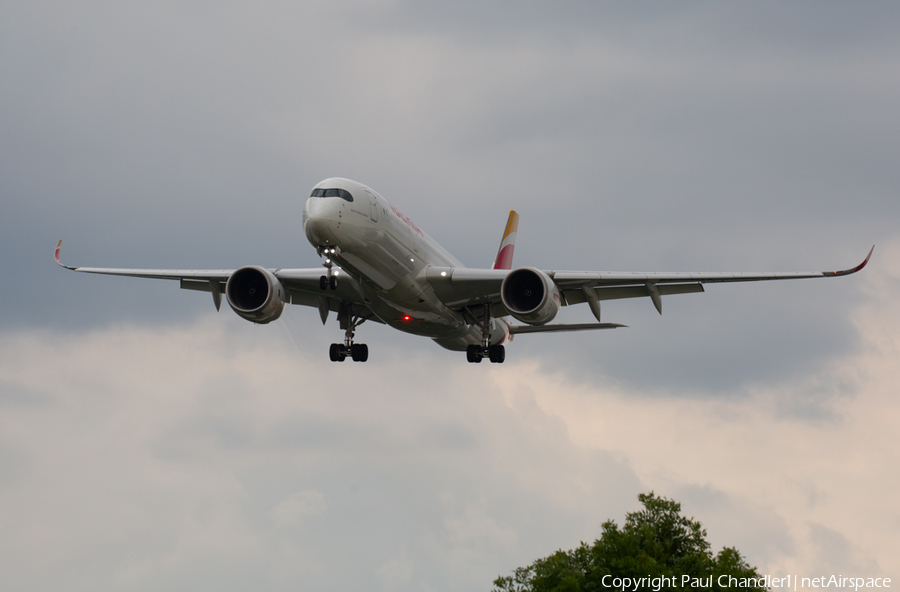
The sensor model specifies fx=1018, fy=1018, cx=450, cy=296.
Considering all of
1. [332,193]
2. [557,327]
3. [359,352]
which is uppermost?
[557,327]

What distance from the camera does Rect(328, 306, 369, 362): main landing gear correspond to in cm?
4125

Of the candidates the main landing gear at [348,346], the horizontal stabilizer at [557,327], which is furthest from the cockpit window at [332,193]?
the horizontal stabilizer at [557,327]

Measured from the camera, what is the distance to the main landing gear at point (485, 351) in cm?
4072

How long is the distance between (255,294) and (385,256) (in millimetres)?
6056

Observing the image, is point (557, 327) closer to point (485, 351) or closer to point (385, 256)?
point (485, 351)

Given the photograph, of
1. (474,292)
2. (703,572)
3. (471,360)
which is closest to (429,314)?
(474,292)

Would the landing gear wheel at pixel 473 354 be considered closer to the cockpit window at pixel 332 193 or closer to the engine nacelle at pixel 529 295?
the engine nacelle at pixel 529 295

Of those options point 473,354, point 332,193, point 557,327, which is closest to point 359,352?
point 473,354

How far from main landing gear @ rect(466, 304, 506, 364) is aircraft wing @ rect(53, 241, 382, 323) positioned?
13.5 ft

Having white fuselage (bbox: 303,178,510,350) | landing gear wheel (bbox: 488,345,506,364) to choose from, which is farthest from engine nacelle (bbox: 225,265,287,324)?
landing gear wheel (bbox: 488,345,506,364)

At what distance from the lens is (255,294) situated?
37.5 meters

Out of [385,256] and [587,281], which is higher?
[587,281]

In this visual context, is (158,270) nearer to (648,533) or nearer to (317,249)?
(317,249)

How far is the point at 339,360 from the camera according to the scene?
41.8 meters
